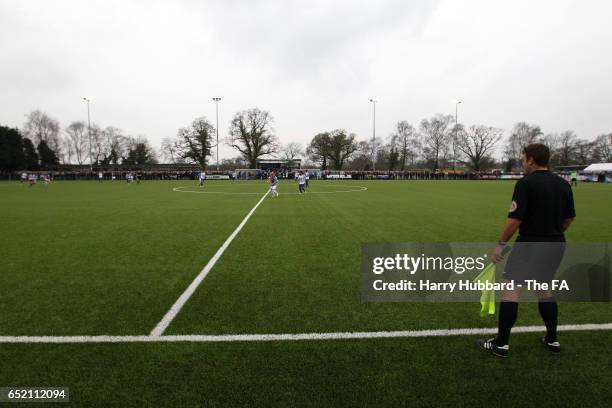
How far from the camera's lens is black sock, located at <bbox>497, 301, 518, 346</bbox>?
351cm

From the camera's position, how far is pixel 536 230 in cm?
342

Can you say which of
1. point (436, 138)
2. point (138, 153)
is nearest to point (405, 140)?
point (436, 138)

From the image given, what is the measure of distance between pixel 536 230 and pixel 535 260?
30 cm

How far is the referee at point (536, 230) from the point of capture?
10.9 ft

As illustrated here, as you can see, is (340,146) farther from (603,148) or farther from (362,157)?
(603,148)

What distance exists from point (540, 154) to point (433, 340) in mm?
2267

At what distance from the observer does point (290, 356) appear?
11.7 feet

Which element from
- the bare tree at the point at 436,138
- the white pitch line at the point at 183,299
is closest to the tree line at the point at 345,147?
the bare tree at the point at 436,138

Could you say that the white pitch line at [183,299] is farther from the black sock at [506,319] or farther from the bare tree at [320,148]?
the bare tree at [320,148]

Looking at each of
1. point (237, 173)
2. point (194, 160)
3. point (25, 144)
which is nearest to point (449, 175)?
point (237, 173)

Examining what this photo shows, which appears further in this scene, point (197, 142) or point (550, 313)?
point (197, 142)

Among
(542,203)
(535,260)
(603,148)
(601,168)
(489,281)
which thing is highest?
(603,148)

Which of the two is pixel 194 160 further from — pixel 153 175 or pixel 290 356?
pixel 290 356

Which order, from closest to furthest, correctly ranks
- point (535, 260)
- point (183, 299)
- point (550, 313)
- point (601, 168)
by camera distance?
point (535, 260)
point (550, 313)
point (183, 299)
point (601, 168)
